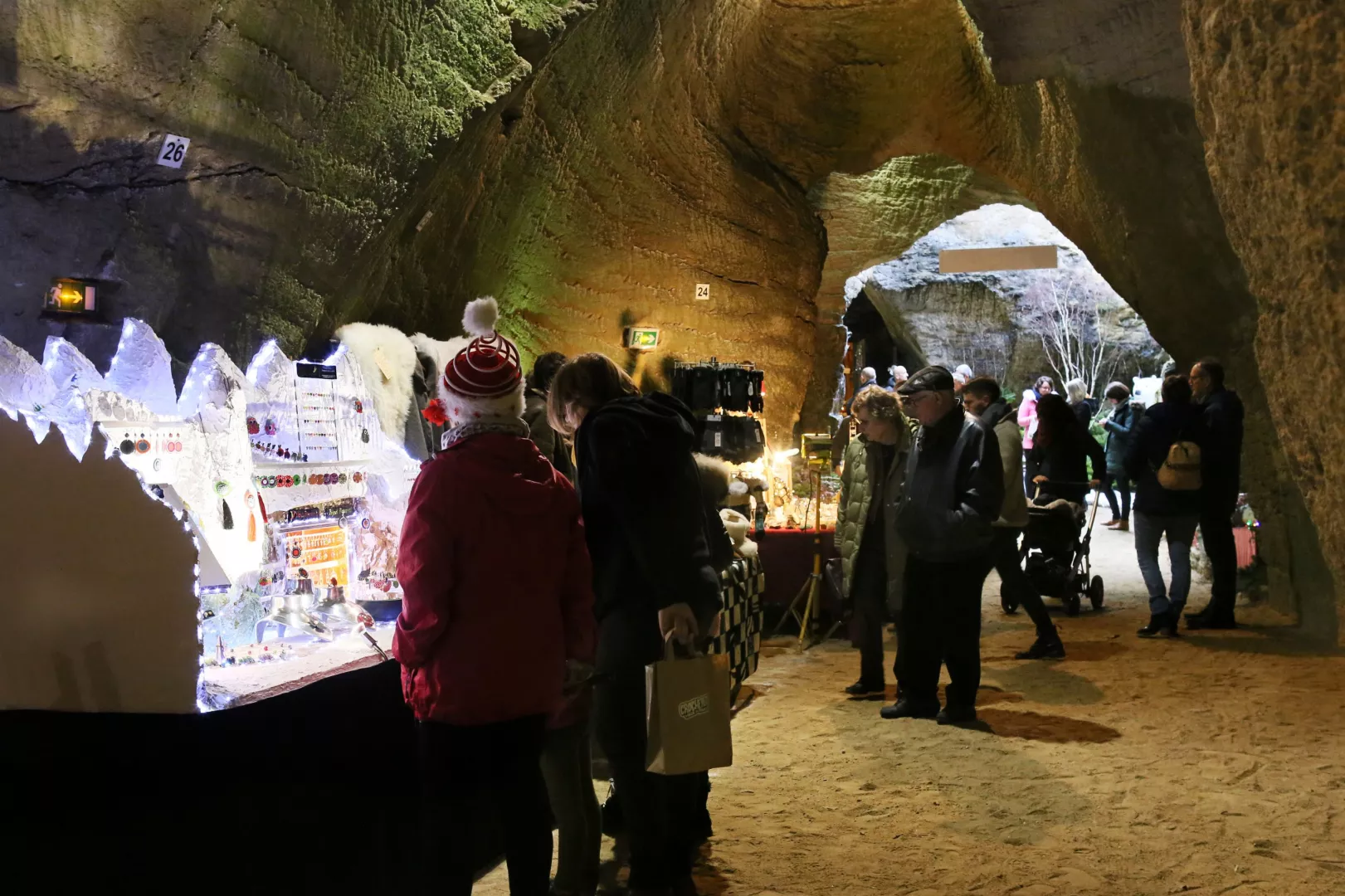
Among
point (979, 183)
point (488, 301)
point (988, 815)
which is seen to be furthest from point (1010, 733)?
point (979, 183)

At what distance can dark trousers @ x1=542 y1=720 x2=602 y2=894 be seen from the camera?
2.71 meters

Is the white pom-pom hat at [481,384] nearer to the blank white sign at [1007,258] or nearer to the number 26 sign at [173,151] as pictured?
the number 26 sign at [173,151]

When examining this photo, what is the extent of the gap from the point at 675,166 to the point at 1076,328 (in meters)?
15.3

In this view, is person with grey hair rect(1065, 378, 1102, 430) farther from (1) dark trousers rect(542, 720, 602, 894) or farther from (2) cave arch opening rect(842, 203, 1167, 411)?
(1) dark trousers rect(542, 720, 602, 894)

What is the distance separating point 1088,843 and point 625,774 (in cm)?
162

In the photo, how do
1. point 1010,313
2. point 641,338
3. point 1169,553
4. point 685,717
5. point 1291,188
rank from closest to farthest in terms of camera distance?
point 1291,188
point 685,717
point 1169,553
point 641,338
point 1010,313

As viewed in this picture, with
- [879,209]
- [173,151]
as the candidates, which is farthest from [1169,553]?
[879,209]

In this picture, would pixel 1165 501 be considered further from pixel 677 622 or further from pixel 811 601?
pixel 677 622

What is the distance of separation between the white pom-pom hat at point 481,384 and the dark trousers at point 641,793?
80cm

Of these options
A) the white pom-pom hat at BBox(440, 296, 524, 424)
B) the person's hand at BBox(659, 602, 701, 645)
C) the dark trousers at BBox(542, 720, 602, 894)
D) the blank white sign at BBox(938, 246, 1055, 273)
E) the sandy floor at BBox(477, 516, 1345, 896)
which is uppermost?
the blank white sign at BBox(938, 246, 1055, 273)

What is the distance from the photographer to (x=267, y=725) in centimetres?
253

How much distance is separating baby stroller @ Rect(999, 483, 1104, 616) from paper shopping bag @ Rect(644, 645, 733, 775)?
5316mm

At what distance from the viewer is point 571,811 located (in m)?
2.76

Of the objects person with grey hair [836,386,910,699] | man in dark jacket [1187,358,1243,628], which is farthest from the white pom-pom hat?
man in dark jacket [1187,358,1243,628]
